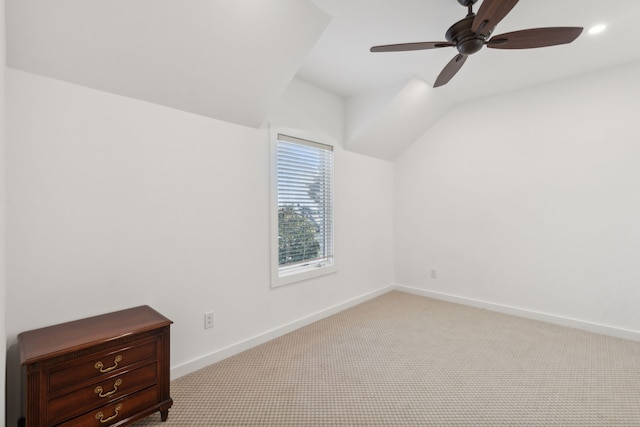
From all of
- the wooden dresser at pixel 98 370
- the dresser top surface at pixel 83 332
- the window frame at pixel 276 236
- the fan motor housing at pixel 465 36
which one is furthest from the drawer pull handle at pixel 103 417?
the fan motor housing at pixel 465 36

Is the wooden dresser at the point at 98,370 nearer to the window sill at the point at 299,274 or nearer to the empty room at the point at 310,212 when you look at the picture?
the empty room at the point at 310,212

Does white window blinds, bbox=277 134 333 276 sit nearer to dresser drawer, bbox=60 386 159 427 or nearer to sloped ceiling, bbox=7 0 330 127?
sloped ceiling, bbox=7 0 330 127

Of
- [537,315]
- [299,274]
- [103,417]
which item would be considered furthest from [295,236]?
[537,315]

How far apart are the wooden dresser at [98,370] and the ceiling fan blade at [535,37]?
102 inches

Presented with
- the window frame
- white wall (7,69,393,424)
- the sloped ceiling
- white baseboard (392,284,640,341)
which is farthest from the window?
white baseboard (392,284,640,341)

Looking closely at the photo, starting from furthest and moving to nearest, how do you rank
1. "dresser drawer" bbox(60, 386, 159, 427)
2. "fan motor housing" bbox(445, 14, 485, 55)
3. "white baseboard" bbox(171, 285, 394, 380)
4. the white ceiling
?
"white baseboard" bbox(171, 285, 394, 380) → the white ceiling → "fan motor housing" bbox(445, 14, 485, 55) → "dresser drawer" bbox(60, 386, 159, 427)

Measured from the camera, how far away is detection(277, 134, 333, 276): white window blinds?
291 centimetres

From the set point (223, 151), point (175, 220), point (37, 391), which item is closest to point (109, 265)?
point (175, 220)

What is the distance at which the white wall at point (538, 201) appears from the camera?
9.20 ft

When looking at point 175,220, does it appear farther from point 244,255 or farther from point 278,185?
point 278,185

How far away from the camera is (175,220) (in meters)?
2.12

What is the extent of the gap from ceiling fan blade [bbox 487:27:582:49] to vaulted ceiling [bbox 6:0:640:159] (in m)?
0.34

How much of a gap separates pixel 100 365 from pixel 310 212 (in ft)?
6.98

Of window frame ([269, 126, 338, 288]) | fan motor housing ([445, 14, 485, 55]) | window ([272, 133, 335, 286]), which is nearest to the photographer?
fan motor housing ([445, 14, 485, 55])
